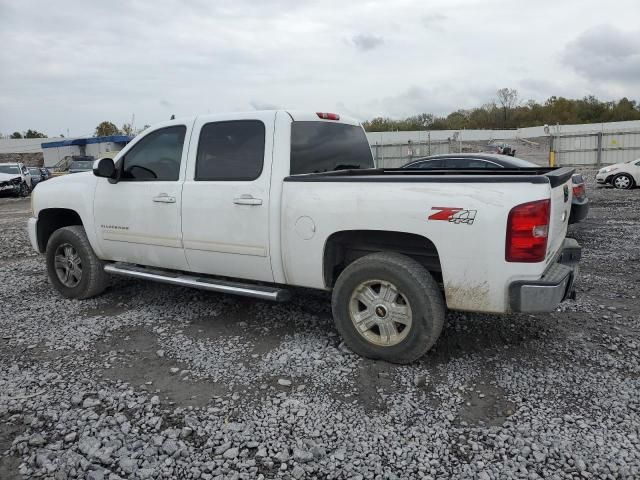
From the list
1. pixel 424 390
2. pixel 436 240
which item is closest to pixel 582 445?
pixel 424 390

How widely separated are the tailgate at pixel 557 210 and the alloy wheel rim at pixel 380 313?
1123 mm

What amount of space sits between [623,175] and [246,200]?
17910 mm

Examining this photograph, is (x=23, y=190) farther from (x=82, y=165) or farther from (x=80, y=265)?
(x=80, y=265)

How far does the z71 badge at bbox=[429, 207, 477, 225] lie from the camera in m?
3.49

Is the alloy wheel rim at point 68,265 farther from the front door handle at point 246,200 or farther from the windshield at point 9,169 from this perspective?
the windshield at point 9,169

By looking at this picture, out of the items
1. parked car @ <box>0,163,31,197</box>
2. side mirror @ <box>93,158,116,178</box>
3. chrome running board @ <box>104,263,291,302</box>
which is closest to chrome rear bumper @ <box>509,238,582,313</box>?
chrome running board @ <box>104,263,291,302</box>

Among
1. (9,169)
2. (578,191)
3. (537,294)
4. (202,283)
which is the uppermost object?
(9,169)

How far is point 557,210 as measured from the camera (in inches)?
148

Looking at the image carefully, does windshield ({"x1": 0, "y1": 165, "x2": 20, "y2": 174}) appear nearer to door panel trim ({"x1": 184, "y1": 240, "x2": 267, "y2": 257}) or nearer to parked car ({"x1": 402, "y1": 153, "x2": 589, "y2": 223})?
parked car ({"x1": 402, "y1": 153, "x2": 589, "y2": 223})

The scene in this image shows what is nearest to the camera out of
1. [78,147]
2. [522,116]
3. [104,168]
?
[104,168]

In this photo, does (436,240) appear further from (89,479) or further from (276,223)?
(89,479)

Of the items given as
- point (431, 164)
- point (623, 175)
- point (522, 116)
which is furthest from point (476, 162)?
point (522, 116)

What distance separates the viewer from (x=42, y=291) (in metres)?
6.43

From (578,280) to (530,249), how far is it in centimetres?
346
